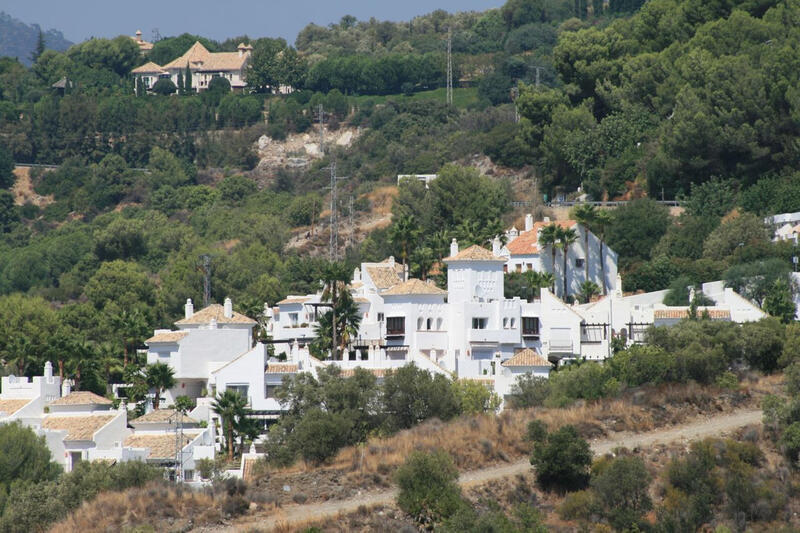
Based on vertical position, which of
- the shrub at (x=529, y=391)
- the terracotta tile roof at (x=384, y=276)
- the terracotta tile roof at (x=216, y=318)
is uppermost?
the terracotta tile roof at (x=384, y=276)

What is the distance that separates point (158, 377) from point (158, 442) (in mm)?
7964

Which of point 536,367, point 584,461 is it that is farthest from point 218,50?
point 584,461

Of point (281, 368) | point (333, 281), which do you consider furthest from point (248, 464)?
point (333, 281)

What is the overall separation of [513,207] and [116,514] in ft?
164

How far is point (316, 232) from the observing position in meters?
97.3

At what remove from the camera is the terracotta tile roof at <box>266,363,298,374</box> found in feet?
188

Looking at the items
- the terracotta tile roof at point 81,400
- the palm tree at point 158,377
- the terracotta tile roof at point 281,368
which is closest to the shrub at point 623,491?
the terracotta tile roof at point 281,368

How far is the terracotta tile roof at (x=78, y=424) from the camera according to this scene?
55.2m

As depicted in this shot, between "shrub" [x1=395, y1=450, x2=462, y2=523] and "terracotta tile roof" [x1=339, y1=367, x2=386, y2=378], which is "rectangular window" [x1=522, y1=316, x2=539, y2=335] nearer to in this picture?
"terracotta tile roof" [x1=339, y1=367, x2=386, y2=378]

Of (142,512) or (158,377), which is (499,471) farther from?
(158,377)

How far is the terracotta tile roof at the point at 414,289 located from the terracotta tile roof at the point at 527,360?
551cm

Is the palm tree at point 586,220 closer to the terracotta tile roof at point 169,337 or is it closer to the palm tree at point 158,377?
the terracotta tile roof at point 169,337

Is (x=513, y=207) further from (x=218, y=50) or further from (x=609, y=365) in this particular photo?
(x=218, y=50)

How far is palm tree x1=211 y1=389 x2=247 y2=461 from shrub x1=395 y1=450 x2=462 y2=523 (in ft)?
60.3
